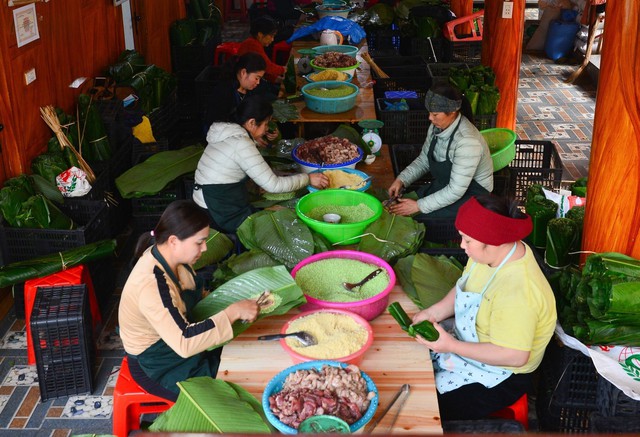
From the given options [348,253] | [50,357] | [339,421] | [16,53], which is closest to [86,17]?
[16,53]

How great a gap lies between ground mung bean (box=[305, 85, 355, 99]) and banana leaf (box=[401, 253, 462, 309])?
110 inches

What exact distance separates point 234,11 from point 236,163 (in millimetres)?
12268

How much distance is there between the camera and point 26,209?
5.21m

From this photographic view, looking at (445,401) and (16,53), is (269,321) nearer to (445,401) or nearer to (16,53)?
(445,401)

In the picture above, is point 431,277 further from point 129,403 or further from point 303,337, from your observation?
point 129,403

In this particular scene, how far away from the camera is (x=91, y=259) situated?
5145 mm

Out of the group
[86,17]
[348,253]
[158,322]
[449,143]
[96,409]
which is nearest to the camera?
[158,322]

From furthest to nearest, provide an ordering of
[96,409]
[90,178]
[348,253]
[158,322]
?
[90,178] → [96,409] → [348,253] → [158,322]

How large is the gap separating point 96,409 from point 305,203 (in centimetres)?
179

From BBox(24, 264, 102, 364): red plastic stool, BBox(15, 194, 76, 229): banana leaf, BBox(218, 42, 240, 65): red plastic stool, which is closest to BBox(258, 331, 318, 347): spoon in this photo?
BBox(24, 264, 102, 364): red plastic stool

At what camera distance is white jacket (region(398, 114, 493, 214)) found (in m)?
4.86

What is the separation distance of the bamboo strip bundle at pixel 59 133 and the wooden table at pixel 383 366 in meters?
2.93

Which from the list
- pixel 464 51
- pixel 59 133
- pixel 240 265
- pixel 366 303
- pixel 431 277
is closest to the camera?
pixel 366 303

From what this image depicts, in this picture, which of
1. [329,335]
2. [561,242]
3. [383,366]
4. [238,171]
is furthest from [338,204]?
[383,366]
